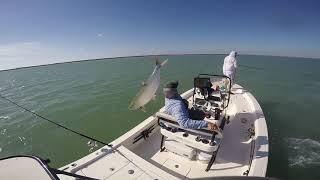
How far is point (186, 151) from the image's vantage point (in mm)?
5051

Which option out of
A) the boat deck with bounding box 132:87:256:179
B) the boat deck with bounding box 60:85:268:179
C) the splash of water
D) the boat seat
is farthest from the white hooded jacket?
the boat seat

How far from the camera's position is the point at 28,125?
12.0 meters

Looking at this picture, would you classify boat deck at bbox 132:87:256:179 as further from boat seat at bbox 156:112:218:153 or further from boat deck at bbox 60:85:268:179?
boat seat at bbox 156:112:218:153

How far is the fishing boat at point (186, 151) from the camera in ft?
13.4

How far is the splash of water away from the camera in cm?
731

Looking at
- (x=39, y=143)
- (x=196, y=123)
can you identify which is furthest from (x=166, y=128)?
(x=39, y=143)

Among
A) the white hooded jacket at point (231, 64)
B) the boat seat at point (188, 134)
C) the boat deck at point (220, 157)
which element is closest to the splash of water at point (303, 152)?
the boat deck at point (220, 157)

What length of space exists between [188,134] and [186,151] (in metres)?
0.62

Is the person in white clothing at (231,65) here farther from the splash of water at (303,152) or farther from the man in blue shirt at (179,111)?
the man in blue shirt at (179,111)

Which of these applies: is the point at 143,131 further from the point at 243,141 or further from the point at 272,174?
the point at 272,174

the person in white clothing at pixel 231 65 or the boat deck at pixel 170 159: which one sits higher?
the person in white clothing at pixel 231 65

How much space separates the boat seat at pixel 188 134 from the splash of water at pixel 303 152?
4859 millimetres

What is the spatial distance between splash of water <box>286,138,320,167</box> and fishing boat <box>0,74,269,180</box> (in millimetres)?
2458

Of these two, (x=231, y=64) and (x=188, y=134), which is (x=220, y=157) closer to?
(x=188, y=134)
